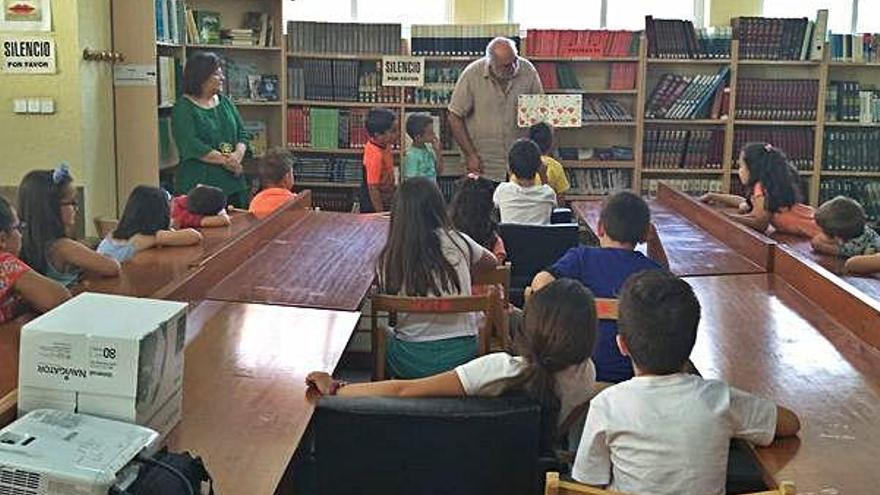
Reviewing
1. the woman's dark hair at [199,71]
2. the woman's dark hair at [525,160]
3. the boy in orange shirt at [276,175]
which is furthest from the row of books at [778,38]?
the woman's dark hair at [199,71]

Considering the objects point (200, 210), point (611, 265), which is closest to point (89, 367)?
point (611, 265)

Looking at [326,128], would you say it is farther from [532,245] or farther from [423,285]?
[423,285]

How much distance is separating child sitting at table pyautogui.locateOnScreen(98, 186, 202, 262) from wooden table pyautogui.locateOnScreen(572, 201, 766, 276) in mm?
1818

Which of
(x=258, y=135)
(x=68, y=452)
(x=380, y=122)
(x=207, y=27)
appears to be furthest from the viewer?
(x=258, y=135)

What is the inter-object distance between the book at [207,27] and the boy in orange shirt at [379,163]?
1.60 m

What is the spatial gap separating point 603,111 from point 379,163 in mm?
2062

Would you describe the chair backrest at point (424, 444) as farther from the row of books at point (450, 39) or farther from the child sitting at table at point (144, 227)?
the row of books at point (450, 39)

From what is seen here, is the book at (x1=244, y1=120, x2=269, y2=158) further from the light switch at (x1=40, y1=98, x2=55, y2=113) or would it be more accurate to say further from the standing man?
the light switch at (x1=40, y1=98, x2=55, y2=113)

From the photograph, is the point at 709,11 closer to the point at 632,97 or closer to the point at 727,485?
the point at 632,97

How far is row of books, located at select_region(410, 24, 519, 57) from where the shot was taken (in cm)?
725

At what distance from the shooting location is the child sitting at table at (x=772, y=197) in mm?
4531

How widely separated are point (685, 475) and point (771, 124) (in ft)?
19.6

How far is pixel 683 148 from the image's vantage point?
7.45 m

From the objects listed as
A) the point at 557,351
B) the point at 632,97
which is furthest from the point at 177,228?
the point at 632,97
